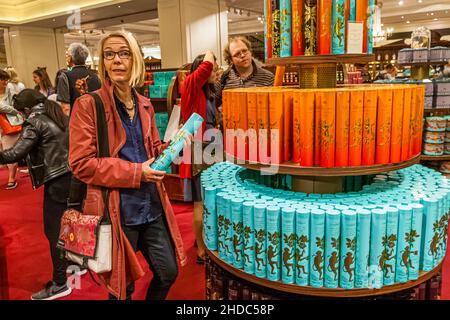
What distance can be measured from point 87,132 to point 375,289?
135 centimetres

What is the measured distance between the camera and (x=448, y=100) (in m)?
5.09

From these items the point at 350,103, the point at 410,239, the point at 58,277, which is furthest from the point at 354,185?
the point at 58,277

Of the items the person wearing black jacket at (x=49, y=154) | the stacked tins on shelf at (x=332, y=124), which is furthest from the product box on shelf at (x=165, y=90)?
the stacked tins on shelf at (x=332, y=124)

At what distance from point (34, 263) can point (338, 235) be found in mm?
2828

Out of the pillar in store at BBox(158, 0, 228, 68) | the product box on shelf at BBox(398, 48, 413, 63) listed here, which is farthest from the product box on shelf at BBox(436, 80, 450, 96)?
the pillar in store at BBox(158, 0, 228, 68)

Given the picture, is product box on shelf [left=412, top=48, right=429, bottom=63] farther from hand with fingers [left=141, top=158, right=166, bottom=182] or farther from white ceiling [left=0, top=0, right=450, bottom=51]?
white ceiling [left=0, top=0, right=450, bottom=51]

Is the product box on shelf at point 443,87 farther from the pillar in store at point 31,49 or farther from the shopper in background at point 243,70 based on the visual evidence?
the pillar in store at point 31,49

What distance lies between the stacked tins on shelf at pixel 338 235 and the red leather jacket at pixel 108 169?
1.50 ft

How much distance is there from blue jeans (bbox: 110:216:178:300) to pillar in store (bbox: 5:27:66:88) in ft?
38.8

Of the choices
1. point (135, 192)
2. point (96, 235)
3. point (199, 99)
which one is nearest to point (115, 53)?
point (135, 192)

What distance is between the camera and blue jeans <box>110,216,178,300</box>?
6.42ft

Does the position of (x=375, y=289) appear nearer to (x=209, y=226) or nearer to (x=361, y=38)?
(x=209, y=226)

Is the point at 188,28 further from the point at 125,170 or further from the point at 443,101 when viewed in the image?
the point at 125,170

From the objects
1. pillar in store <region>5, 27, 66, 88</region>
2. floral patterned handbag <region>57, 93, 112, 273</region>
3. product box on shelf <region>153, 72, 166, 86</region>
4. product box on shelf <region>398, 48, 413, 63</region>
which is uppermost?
pillar in store <region>5, 27, 66, 88</region>
